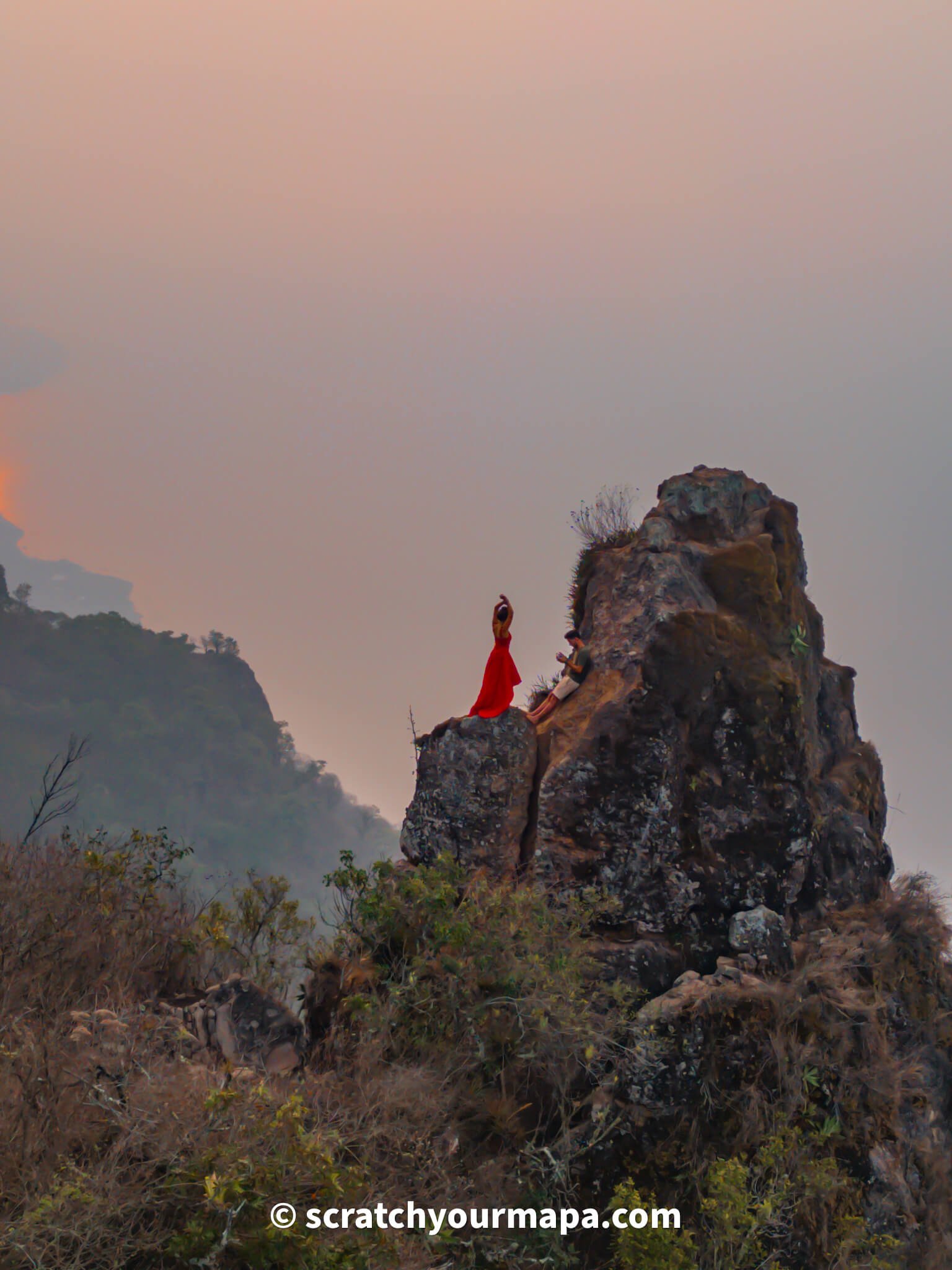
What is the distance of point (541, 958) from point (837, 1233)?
3740 mm

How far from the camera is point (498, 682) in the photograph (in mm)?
11680

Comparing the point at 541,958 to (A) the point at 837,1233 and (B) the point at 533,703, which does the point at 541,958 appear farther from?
(B) the point at 533,703

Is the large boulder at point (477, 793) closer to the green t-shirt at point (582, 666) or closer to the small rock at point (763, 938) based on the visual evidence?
the green t-shirt at point (582, 666)

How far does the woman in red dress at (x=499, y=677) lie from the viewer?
11570 mm

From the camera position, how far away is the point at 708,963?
10086 mm

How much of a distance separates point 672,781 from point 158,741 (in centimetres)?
9729

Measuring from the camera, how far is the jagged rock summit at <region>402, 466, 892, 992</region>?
10305 mm

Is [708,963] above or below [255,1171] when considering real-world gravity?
above

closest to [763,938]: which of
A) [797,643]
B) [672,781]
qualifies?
[672,781]

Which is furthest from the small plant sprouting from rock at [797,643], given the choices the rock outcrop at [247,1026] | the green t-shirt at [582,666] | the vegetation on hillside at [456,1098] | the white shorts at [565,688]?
the rock outcrop at [247,1026]

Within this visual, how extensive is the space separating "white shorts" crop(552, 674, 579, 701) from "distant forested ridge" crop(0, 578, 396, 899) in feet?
276

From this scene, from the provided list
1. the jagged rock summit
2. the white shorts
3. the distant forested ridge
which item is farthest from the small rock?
the distant forested ridge

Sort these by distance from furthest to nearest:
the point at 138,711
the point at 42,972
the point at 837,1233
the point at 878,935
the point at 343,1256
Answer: the point at 138,711 → the point at 878,935 → the point at 42,972 → the point at 837,1233 → the point at 343,1256

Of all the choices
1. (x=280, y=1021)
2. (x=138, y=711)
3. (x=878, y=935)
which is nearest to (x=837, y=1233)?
(x=878, y=935)
